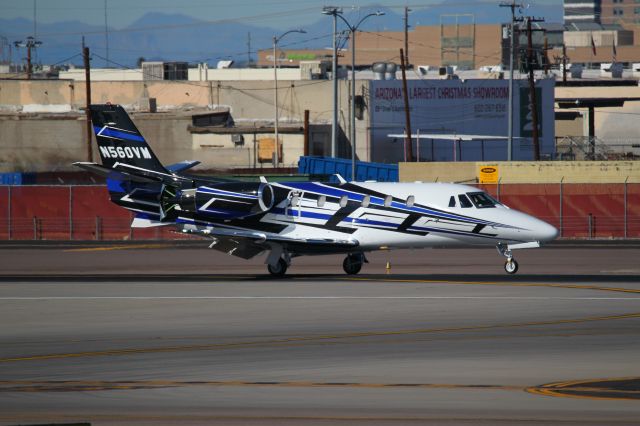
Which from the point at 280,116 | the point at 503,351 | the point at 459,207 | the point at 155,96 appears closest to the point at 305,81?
the point at 280,116

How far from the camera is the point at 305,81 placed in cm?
9969

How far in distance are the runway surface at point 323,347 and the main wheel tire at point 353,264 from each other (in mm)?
397

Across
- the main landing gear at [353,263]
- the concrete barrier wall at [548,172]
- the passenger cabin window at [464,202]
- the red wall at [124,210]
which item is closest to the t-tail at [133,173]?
the main landing gear at [353,263]

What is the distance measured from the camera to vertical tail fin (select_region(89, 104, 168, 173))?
38.4 m

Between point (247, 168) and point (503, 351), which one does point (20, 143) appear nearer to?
point (247, 168)

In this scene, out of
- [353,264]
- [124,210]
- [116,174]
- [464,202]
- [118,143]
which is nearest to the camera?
[464,202]

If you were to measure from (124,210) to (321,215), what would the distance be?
24929 mm

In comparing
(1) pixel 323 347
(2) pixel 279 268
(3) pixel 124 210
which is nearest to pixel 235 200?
(2) pixel 279 268

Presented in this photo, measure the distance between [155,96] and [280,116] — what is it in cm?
1270

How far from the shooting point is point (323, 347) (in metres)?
21.4

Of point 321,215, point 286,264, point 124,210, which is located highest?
point 321,215

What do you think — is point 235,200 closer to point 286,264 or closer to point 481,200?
point 286,264

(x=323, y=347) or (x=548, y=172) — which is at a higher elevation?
(x=548, y=172)

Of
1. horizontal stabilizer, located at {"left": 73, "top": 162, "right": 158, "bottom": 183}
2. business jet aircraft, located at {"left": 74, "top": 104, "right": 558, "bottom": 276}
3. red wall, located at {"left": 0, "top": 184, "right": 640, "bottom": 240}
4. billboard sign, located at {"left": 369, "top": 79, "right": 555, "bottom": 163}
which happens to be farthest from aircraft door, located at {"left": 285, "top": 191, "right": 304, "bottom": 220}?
billboard sign, located at {"left": 369, "top": 79, "right": 555, "bottom": 163}
